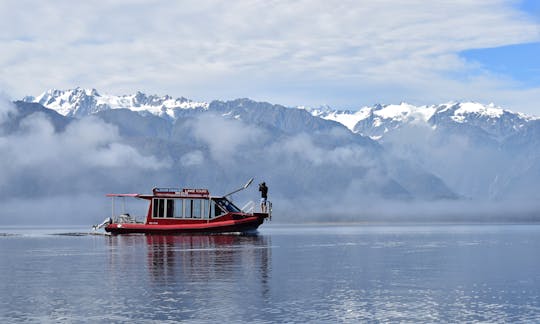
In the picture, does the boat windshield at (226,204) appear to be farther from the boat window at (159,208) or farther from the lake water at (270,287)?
the lake water at (270,287)

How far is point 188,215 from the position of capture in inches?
5482

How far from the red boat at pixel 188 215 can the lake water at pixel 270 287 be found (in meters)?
42.7

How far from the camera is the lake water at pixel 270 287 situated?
48.6 m

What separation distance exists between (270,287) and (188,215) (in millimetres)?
80494

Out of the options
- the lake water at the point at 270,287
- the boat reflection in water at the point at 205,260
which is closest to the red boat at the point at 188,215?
the boat reflection in water at the point at 205,260

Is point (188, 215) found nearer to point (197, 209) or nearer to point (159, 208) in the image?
point (197, 209)

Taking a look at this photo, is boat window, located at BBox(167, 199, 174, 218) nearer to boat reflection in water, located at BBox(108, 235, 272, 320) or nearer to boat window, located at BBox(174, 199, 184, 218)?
boat window, located at BBox(174, 199, 184, 218)

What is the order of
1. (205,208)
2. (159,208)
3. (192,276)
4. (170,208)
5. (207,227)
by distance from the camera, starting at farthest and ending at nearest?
1. (205,208)
2. (170,208)
3. (159,208)
4. (207,227)
5. (192,276)

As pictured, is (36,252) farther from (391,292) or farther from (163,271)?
(391,292)

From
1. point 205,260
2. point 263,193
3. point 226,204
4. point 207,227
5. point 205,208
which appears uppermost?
point 263,193

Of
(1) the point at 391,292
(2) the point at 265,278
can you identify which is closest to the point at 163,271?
(2) the point at 265,278

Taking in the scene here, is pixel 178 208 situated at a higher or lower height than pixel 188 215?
higher

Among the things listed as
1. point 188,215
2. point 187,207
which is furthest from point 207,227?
point 187,207

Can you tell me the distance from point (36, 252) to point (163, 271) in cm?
3684
